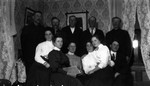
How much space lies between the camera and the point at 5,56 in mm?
6180

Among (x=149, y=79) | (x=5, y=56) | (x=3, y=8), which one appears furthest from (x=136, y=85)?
(x=3, y=8)

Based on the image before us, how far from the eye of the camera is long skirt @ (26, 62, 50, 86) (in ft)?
16.2

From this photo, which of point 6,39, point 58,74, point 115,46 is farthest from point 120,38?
point 6,39

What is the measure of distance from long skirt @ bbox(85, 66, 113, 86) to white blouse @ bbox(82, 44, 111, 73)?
11 cm

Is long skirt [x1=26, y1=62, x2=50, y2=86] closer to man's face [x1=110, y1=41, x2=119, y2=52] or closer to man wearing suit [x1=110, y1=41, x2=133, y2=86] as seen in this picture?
man wearing suit [x1=110, y1=41, x2=133, y2=86]

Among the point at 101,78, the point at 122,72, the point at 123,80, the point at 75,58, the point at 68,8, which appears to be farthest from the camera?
the point at 68,8

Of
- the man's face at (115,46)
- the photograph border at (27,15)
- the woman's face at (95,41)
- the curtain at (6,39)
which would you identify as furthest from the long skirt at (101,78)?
the photograph border at (27,15)

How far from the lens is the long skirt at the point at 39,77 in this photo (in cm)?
493

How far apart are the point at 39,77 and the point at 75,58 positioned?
1.09 meters

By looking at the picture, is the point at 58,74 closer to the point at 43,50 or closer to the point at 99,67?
the point at 43,50

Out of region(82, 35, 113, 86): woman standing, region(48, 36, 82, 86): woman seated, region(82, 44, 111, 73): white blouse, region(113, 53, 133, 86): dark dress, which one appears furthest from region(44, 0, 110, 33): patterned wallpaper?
region(48, 36, 82, 86): woman seated

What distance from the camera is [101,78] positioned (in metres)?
5.09

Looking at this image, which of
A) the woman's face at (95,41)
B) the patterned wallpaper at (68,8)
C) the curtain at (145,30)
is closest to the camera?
the woman's face at (95,41)

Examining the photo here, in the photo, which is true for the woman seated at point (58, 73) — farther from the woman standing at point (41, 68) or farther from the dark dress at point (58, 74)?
the woman standing at point (41, 68)
